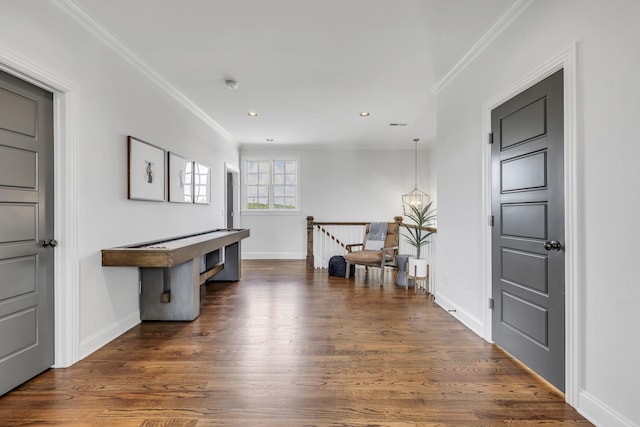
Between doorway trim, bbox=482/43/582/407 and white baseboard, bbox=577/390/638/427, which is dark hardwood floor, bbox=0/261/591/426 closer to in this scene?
white baseboard, bbox=577/390/638/427

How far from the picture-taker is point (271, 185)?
7215mm

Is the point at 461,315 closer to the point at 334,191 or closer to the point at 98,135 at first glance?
the point at 98,135

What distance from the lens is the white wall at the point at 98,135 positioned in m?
2.00

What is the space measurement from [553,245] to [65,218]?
3.20m

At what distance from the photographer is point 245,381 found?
2.05m

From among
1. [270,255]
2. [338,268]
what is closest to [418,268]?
[338,268]

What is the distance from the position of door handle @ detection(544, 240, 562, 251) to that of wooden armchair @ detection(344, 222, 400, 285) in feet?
9.93

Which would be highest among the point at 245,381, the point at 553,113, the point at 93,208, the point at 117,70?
the point at 117,70

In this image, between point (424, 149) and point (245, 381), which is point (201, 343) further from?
point (424, 149)

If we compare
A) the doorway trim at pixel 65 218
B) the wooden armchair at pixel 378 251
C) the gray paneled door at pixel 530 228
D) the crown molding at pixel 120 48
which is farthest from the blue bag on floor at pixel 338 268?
the doorway trim at pixel 65 218

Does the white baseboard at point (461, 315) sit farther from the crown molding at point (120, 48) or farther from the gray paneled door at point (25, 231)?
the crown molding at point (120, 48)

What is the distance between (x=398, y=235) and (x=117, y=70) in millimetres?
Result: 4456

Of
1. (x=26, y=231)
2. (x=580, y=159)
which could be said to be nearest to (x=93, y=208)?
(x=26, y=231)

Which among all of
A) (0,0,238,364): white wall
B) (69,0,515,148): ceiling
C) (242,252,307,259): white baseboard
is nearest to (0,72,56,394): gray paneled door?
(0,0,238,364): white wall
